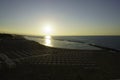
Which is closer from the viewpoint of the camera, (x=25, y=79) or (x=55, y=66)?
(x=25, y=79)

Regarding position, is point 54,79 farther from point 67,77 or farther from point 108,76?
point 108,76

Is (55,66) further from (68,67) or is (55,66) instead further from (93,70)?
(93,70)

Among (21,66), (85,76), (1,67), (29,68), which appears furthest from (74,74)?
(1,67)

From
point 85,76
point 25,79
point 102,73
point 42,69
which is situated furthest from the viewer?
point 42,69

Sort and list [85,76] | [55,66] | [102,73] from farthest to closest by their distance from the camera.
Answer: [55,66] < [102,73] < [85,76]

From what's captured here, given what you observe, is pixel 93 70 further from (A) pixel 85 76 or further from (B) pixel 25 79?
(B) pixel 25 79

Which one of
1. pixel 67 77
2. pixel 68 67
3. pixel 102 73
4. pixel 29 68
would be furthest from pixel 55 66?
pixel 102 73

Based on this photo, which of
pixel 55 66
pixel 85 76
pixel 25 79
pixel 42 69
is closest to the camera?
pixel 25 79

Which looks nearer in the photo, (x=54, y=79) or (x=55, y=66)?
(x=54, y=79)
